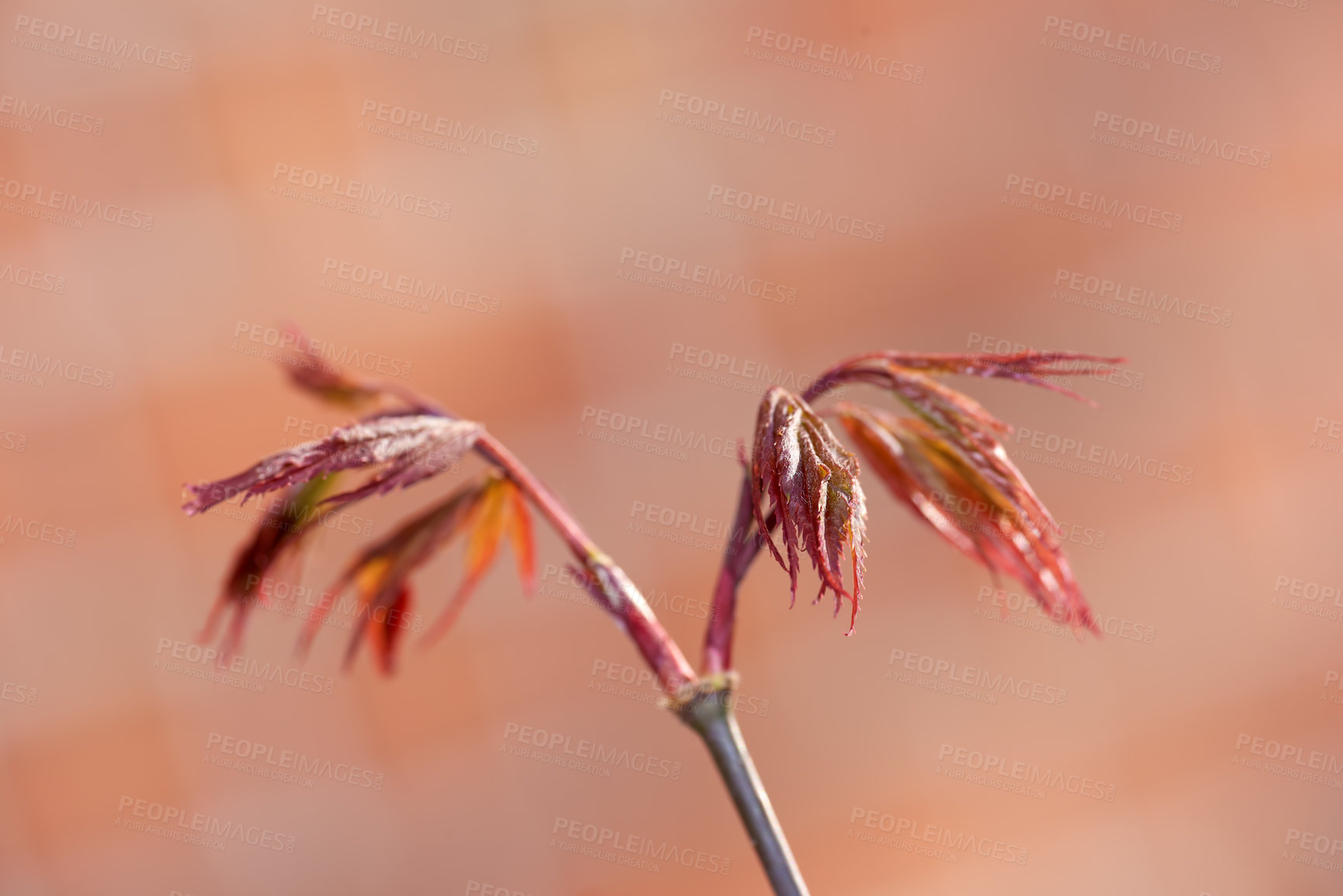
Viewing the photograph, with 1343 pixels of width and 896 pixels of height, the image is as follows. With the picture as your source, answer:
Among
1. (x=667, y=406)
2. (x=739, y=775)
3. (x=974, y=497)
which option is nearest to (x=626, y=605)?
(x=739, y=775)

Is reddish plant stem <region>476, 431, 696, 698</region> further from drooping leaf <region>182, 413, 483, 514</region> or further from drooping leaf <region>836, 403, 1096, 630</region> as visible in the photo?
drooping leaf <region>836, 403, 1096, 630</region>

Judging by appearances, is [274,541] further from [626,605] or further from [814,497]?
[814,497]

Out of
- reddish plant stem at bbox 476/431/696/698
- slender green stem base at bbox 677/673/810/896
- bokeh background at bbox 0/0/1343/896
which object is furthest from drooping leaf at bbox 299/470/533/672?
bokeh background at bbox 0/0/1343/896

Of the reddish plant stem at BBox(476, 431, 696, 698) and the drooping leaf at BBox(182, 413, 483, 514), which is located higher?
the drooping leaf at BBox(182, 413, 483, 514)

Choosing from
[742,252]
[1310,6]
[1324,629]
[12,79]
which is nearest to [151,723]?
[12,79]

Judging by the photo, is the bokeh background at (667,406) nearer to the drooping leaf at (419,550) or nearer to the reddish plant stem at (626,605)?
the drooping leaf at (419,550)

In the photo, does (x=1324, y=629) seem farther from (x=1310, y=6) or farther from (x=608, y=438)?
(x=608, y=438)
